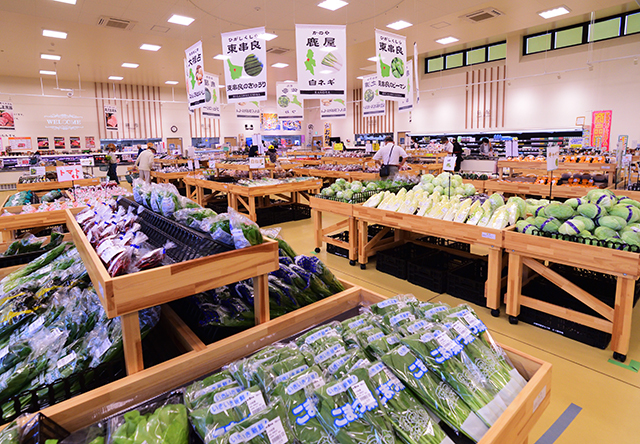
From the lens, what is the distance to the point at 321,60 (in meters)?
5.43

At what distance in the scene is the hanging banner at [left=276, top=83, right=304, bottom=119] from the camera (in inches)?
407

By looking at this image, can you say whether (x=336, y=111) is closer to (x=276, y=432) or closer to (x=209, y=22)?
(x=209, y=22)

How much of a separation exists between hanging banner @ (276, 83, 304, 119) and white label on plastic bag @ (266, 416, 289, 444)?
9890 mm

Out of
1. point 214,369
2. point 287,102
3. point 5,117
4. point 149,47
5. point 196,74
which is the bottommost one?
point 214,369

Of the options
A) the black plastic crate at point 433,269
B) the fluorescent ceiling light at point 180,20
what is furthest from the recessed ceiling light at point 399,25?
the black plastic crate at point 433,269

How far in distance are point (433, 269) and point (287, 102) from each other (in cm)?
774

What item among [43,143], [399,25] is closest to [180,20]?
[399,25]

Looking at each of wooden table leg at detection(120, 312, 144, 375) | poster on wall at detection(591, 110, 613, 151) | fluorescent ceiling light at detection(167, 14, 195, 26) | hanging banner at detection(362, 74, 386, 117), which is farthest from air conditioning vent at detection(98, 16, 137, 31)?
A: poster on wall at detection(591, 110, 613, 151)

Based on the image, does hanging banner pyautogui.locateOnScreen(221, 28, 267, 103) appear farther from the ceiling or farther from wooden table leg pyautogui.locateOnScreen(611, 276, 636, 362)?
wooden table leg pyautogui.locateOnScreen(611, 276, 636, 362)

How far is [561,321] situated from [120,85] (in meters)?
20.6

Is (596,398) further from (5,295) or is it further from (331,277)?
(5,295)

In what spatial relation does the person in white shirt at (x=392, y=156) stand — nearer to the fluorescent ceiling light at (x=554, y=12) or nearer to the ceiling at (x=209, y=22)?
the ceiling at (x=209, y=22)

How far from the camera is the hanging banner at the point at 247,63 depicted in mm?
5539

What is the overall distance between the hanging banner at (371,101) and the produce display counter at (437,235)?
172 inches
